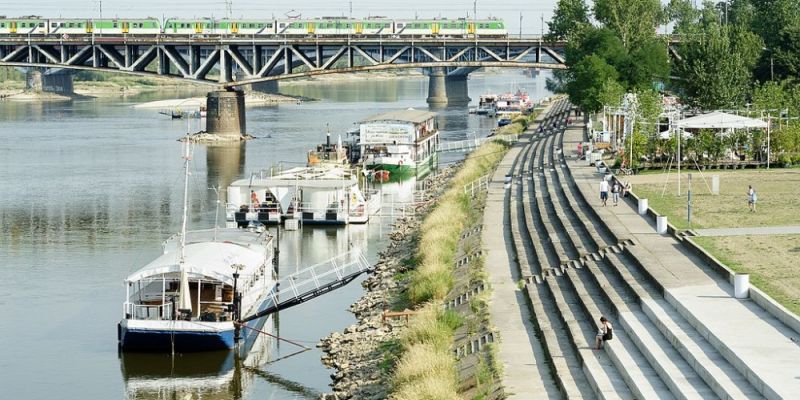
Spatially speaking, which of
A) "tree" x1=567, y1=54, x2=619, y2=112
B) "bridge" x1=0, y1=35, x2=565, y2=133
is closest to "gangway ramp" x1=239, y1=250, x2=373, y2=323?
"tree" x1=567, y1=54, x2=619, y2=112

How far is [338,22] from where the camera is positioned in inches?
5408

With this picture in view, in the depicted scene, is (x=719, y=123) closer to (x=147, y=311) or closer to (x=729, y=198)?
(x=729, y=198)

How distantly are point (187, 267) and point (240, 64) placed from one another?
86.3 metres

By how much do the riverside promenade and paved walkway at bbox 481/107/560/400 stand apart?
0.09 feet

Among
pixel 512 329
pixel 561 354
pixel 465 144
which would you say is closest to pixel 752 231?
pixel 512 329

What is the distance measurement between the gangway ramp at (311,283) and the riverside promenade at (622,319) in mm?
4821

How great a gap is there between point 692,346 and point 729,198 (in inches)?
939

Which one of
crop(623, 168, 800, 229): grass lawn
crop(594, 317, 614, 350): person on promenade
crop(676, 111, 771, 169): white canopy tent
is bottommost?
crop(594, 317, 614, 350): person on promenade

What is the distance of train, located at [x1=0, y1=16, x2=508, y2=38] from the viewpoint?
432 feet

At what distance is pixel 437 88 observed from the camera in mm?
192625

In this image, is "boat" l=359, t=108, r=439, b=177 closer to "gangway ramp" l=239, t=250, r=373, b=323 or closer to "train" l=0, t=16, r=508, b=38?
"gangway ramp" l=239, t=250, r=373, b=323

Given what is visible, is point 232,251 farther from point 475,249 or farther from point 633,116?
point 633,116

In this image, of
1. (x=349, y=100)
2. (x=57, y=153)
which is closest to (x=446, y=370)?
(x=57, y=153)

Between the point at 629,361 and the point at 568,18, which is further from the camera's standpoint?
the point at 568,18
